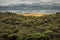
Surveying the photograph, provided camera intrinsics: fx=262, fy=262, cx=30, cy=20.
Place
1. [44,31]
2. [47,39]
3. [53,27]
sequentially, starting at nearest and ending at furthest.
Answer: [47,39] → [44,31] → [53,27]

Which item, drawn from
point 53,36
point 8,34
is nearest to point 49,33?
point 53,36

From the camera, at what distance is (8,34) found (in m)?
24.5

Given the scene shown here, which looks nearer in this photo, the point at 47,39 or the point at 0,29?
the point at 47,39

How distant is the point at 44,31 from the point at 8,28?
13.2 feet

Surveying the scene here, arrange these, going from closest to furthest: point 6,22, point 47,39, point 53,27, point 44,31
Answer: point 47,39, point 44,31, point 53,27, point 6,22

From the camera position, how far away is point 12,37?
77.6 feet

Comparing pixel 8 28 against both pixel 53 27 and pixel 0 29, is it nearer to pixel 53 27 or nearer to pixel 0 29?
pixel 0 29

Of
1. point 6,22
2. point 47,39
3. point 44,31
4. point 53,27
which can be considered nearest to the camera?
point 47,39

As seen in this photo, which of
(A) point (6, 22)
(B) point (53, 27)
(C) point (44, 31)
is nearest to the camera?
(C) point (44, 31)

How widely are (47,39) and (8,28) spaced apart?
Result: 5560 millimetres

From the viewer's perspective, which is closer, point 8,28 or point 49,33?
point 49,33

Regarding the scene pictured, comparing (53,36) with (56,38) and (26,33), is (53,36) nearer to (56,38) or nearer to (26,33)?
(56,38)

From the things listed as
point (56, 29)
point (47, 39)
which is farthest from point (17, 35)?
point (56, 29)

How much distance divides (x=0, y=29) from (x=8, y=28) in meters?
1.10
